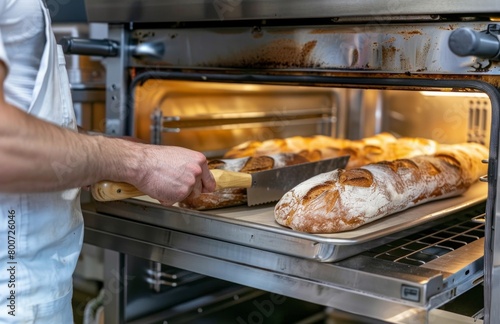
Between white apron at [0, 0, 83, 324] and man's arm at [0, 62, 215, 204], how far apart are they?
153mm

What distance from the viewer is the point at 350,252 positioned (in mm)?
1313

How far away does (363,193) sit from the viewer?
1449mm

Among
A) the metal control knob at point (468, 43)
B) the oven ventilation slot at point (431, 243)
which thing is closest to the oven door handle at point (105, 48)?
the oven ventilation slot at point (431, 243)

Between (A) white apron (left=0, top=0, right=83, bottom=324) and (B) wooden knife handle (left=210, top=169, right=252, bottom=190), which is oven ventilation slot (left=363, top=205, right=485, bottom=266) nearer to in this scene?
(B) wooden knife handle (left=210, top=169, right=252, bottom=190)

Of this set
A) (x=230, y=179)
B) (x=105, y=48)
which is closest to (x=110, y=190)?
(x=230, y=179)

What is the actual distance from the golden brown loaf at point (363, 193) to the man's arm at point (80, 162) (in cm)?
20

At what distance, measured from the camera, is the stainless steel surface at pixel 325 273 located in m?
1.17

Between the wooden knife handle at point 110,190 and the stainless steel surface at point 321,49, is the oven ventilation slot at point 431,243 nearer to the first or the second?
the stainless steel surface at point 321,49

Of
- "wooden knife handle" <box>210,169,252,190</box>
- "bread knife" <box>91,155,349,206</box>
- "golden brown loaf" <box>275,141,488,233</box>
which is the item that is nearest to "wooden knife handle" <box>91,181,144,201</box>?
"bread knife" <box>91,155,349,206</box>

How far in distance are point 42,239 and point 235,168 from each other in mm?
572

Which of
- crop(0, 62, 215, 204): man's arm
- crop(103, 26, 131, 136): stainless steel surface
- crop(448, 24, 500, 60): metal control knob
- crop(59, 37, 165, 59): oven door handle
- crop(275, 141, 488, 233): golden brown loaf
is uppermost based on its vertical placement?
crop(59, 37, 165, 59): oven door handle

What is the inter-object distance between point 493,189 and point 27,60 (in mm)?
926

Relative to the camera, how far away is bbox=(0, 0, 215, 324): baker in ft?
3.78

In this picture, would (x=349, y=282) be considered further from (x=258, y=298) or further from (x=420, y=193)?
(x=258, y=298)
